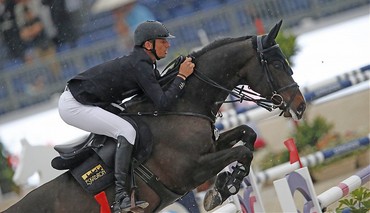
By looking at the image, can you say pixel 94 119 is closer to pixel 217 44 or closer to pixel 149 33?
pixel 149 33

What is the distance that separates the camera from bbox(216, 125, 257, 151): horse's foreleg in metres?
4.89

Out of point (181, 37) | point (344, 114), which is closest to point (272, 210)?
point (344, 114)

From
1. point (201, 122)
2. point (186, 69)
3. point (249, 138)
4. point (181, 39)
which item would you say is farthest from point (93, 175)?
point (181, 39)

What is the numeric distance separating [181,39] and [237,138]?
9233mm

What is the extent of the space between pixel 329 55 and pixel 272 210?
19.9 ft

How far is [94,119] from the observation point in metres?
4.72

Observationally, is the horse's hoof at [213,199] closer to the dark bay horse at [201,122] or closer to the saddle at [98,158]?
the dark bay horse at [201,122]

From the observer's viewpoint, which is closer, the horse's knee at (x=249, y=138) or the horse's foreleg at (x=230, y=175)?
the horse's foreleg at (x=230, y=175)

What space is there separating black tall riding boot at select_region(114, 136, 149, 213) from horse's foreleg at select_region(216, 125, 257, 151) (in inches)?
21.4

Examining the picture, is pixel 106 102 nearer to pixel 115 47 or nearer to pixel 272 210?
pixel 272 210

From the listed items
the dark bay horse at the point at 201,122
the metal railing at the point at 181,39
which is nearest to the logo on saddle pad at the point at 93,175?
the dark bay horse at the point at 201,122

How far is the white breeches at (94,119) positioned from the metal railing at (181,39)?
8.54 meters

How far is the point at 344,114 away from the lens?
36.4ft

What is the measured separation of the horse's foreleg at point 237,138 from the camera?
193 inches
